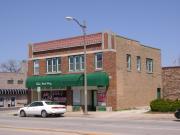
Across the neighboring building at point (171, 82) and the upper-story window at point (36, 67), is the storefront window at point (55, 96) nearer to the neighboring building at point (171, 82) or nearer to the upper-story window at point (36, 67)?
the upper-story window at point (36, 67)

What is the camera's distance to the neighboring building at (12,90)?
67.0 metres

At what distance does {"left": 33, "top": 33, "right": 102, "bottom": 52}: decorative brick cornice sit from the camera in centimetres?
3947

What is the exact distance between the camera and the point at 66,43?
42.2 meters

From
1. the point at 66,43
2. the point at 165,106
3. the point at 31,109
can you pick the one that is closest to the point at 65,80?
the point at 66,43

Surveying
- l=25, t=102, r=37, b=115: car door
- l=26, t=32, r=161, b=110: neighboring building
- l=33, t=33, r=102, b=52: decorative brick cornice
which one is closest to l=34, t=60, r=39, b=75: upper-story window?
l=26, t=32, r=161, b=110: neighboring building

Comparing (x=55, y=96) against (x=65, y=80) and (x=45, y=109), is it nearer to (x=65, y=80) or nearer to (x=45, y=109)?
(x=65, y=80)

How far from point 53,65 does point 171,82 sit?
1321 cm

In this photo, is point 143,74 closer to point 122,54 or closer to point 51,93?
point 122,54

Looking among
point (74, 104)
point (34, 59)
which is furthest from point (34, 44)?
point (74, 104)

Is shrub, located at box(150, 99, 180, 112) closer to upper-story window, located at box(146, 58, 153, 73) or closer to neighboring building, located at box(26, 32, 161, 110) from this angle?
neighboring building, located at box(26, 32, 161, 110)

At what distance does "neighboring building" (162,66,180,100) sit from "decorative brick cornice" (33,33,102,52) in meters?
10.8

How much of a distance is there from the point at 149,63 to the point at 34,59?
499 inches

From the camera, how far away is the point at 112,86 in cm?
3828

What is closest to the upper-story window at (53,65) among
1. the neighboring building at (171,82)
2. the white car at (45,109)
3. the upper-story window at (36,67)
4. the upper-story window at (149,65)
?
the upper-story window at (36,67)
